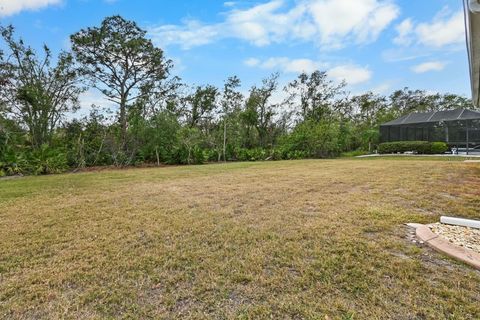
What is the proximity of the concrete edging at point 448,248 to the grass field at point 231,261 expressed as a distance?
95 millimetres

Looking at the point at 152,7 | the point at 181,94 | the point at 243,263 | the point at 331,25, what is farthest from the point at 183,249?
Result: the point at 181,94

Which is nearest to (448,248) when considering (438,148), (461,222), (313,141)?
(461,222)

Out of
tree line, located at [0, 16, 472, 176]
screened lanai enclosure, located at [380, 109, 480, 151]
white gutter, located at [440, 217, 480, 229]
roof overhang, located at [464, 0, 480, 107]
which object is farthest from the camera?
screened lanai enclosure, located at [380, 109, 480, 151]

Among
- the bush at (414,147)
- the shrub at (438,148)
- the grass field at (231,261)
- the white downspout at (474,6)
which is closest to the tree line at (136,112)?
the bush at (414,147)

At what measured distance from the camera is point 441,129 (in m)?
16.7

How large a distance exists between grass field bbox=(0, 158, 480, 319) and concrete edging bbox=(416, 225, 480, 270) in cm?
9

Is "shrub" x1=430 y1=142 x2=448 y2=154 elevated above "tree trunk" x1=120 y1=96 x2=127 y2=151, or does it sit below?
below

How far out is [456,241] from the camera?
238 cm

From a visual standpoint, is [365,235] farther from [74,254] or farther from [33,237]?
[33,237]

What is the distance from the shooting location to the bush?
15258mm

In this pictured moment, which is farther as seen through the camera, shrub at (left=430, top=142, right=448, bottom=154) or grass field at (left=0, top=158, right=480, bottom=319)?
shrub at (left=430, top=142, right=448, bottom=154)

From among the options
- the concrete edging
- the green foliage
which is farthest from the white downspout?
the green foliage

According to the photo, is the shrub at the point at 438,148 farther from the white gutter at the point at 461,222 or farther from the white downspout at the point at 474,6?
the white downspout at the point at 474,6

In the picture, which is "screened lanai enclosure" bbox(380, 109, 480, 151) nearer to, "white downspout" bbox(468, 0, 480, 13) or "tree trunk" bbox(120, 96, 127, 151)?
"white downspout" bbox(468, 0, 480, 13)
